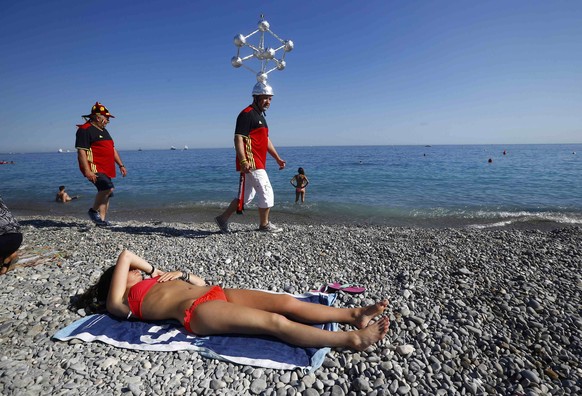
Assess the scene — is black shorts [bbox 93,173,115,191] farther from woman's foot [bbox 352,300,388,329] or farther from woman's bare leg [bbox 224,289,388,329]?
woman's foot [bbox 352,300,388,329]

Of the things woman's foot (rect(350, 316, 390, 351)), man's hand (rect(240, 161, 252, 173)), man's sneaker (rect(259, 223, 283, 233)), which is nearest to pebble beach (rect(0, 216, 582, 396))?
woman's foot (rect(350, 316, 390, 351))

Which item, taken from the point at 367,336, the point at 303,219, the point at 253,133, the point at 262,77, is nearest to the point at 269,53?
the point at 262,77

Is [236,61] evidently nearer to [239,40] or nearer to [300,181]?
[239,40]

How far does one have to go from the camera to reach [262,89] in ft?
21.5

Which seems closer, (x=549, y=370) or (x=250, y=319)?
(x=549, y=370)

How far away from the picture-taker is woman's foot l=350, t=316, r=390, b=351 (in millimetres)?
2846

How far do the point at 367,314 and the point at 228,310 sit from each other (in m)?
1.53

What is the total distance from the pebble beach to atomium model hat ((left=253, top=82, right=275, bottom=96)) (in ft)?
10.7

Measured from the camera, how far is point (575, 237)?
7.08m

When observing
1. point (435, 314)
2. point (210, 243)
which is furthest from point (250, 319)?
point (210, 243)

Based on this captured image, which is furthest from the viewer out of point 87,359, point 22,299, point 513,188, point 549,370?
point 513,188

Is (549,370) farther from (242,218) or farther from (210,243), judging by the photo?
(242,218)

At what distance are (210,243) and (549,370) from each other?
560 cm

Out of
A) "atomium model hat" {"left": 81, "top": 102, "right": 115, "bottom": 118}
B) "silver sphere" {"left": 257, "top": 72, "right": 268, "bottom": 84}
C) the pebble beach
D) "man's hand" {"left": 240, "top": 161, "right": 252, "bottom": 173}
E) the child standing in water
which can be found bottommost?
the pebble beach
